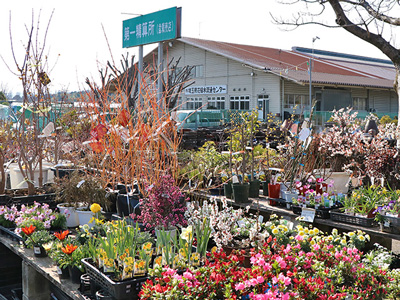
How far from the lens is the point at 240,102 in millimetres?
23438

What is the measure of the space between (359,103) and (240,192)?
2295cm

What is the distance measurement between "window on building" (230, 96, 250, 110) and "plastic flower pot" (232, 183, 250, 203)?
18460 millimetres

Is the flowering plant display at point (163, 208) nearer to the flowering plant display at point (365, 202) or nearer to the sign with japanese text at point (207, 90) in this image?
the flowering plant display at point (365, 202)

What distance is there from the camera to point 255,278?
2.35 meters

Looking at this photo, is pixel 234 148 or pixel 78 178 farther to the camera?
pixel 234 148

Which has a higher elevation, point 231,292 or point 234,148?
point 234,148

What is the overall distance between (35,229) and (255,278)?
7.47ft

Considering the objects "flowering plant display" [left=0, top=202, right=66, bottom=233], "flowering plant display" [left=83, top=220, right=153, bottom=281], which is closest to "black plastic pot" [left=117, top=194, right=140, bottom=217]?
"flowering plant display" [left=0, top=202, right=66, bottom=233]

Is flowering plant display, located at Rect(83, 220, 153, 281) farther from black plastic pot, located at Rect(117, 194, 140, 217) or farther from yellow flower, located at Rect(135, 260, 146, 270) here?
black plastic pot, located at Rect(117, 194, 140, 217)

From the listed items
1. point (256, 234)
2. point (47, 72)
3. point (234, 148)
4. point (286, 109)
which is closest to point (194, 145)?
point (234, 148)

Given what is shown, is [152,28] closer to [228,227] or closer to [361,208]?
[361,208]

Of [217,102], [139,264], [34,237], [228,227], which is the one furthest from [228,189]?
[217,102]

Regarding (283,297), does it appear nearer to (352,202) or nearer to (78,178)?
(352,202)

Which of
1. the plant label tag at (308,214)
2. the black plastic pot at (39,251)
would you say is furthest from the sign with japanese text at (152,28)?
the black plastic pot at (39,251)
